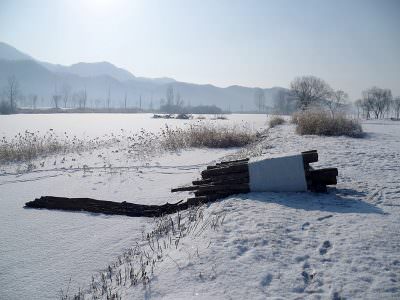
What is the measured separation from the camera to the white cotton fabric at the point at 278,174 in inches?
247

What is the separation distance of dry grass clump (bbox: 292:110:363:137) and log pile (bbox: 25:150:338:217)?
10.6 metres

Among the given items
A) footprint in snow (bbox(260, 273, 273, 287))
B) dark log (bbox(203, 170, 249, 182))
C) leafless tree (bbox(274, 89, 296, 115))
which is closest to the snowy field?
footprint in snow (bbox(260, 273, 273, 287))

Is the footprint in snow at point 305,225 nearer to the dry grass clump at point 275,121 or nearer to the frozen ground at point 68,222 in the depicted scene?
the frozen ground at point 68,222

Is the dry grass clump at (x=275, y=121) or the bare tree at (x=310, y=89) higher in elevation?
the bare tree at (x=310, y=89)

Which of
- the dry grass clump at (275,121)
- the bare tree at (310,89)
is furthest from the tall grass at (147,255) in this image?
the bare tree at (310,89)

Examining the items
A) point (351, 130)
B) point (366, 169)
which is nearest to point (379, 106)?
point (351, 130)

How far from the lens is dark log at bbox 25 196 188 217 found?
6781 mm

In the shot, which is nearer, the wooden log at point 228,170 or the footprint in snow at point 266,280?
the footprint in snow at point 266,280

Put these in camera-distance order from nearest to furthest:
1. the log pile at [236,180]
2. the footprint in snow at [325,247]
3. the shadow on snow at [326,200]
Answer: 1. the footprint in snow at [325,247]
2. the shadow on snow at [326,200]
3. the log pile at [236,180]

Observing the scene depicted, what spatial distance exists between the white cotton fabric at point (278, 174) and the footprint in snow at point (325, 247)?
2.11 m

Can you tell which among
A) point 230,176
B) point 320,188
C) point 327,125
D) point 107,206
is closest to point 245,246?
point 230,176

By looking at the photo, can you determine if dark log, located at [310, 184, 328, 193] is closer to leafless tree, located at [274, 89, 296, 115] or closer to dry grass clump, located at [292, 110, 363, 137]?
dry grass clump, located at [292, 110, 363, 137]

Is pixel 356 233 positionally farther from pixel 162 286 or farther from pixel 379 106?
pixel 379 106

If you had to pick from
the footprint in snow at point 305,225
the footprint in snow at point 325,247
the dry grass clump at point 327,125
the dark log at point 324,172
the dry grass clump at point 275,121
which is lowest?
the footprint in snow at point 325,247
